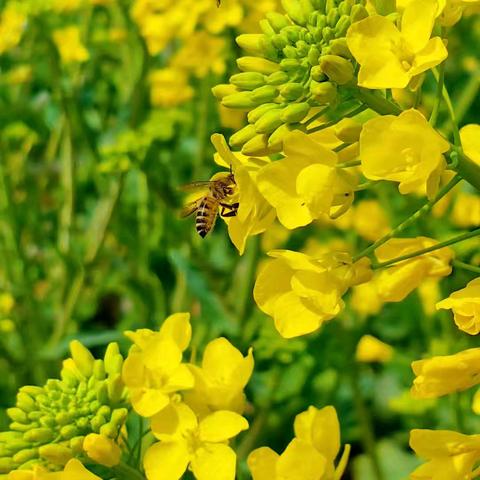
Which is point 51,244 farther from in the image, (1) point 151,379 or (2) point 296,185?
(2) point 296,185

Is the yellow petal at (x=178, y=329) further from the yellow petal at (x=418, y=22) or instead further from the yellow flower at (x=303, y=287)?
the yellow petal at (x=418, y=22)

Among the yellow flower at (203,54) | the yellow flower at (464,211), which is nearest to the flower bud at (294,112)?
the yellow flower at (464,211)

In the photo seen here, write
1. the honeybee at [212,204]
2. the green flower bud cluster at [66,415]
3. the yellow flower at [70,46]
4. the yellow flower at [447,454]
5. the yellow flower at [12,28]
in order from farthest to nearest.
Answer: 1. the yellow flower at [70,46]
2. the yellow flower at [12,28]
3. the honeybee at [212,204]
4. the green flower bud cluster at [66,415]
5. the yellow flower at [447,454]

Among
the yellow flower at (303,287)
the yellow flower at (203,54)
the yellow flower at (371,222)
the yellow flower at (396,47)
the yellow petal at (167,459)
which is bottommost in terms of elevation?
the yellow flower at (371,222)

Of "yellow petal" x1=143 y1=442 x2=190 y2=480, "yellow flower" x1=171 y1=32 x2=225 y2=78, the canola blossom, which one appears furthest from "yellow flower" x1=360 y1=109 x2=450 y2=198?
"yellow flower" x1=171 y1=32 x2=225 y2=78

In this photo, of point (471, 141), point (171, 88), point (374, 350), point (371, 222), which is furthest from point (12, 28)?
point (471, 141)

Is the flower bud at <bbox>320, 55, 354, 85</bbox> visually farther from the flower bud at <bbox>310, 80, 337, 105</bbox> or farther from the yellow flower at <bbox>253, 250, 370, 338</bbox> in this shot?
the yellow flower at <bbox>253, 250, 370, 338</bbox>
